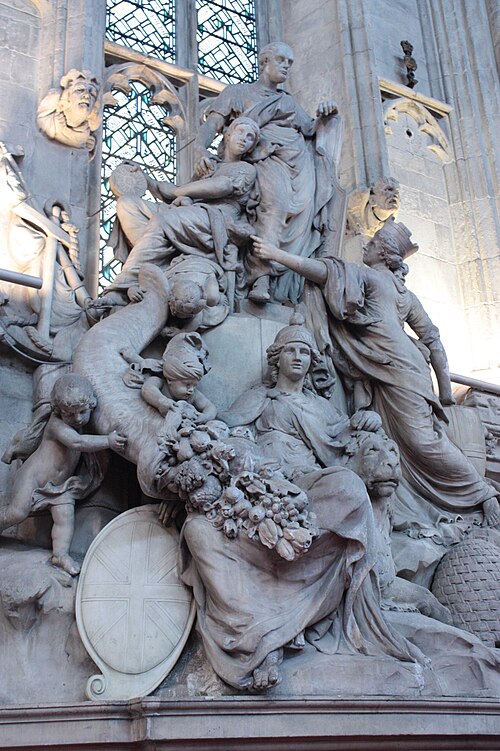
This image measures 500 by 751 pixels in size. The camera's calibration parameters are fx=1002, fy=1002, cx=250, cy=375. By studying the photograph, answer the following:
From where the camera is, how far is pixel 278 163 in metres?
6.26

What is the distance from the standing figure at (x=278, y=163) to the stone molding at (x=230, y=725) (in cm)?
261

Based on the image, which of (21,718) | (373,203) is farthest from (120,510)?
(373,203)

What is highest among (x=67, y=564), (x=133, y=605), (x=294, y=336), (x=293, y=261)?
(x=293, y=261)

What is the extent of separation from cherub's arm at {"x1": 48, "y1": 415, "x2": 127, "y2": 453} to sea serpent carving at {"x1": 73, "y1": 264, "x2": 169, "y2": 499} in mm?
46

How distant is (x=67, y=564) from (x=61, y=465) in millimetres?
469

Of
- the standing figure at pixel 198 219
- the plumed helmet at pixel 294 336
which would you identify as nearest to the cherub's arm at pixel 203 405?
the plumed helmet at pixel 294 336

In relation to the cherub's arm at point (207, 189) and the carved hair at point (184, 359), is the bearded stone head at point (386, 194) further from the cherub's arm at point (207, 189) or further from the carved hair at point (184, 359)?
the carved hair at point (184, 359)

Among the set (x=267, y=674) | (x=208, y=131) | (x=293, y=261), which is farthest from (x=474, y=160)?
(x=267, y=674)

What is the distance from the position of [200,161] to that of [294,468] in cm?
229

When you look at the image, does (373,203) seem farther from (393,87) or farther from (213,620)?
(213,620)

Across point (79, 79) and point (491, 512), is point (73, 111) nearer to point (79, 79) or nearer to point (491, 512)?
point (79, 79)

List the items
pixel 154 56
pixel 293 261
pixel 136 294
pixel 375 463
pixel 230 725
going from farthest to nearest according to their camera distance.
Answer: pixel 154 56 → pixel 293 261 → pixel 136 294 → pixel 375 463 → pixel 230 725

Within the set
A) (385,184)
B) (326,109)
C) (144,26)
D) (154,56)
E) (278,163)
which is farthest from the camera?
(144,26)

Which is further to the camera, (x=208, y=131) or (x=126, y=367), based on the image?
(x=208, y=131)
